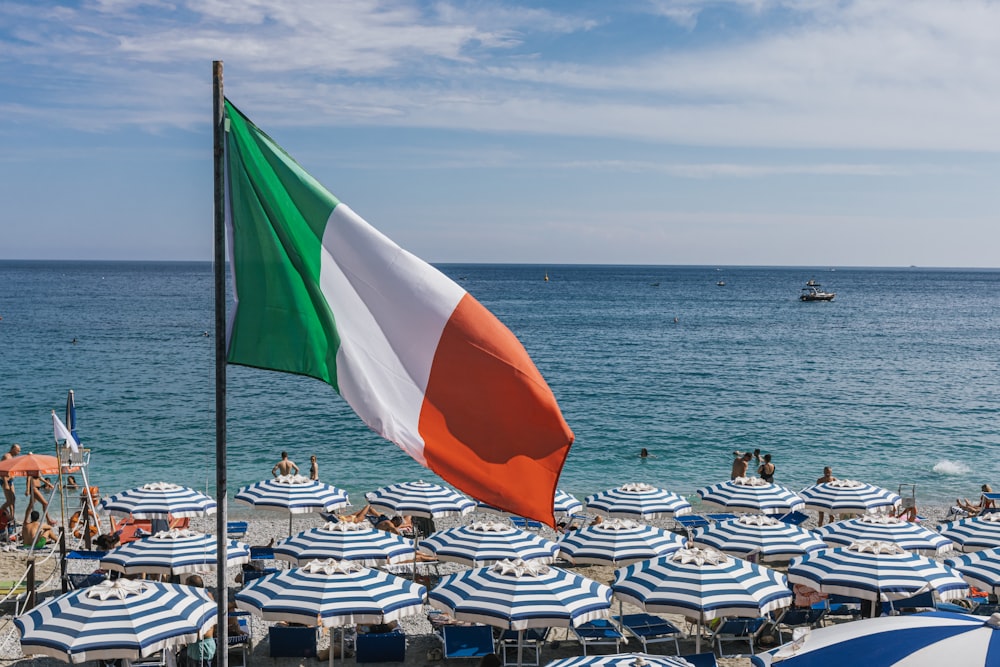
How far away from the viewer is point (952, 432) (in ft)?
145

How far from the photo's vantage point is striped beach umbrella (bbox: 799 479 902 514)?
20.2 m

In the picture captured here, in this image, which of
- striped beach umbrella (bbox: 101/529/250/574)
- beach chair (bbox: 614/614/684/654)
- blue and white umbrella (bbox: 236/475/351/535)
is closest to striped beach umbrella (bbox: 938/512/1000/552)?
beach chair (bbox: 614/614/684/654)

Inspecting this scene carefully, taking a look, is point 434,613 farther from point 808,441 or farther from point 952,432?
point 952,432

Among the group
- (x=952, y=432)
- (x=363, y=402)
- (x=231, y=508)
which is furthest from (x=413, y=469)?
(x=363, y=402)

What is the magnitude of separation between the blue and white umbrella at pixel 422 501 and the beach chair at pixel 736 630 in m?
6.54

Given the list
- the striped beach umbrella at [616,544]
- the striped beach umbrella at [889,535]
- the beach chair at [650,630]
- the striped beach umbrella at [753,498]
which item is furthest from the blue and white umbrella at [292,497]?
the striped beach umbrella at [889,535]

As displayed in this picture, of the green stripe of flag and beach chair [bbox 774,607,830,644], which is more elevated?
the green stripe of flag

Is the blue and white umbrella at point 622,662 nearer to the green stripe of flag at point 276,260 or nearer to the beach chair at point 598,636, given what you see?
the beach chair at point 598,636

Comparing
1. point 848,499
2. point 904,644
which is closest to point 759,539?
point 848,499

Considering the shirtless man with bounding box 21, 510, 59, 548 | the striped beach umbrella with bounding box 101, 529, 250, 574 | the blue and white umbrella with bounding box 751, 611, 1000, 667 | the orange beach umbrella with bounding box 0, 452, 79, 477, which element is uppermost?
the blue and white umbrella with bounding box 751, 611, 1000, 667

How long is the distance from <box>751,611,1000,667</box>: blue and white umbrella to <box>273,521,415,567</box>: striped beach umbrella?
8.70 m

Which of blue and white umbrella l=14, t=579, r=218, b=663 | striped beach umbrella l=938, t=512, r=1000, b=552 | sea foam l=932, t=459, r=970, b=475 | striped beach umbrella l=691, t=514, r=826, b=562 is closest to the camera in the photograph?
blue and white umbrella l=14, t=579, r=218, b=663

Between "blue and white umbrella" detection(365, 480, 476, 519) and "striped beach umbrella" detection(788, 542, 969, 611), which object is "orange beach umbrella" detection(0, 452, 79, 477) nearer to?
"blue and white umbrella" detection(365, 480, 476, 519)

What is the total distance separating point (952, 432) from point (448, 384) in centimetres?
4382
